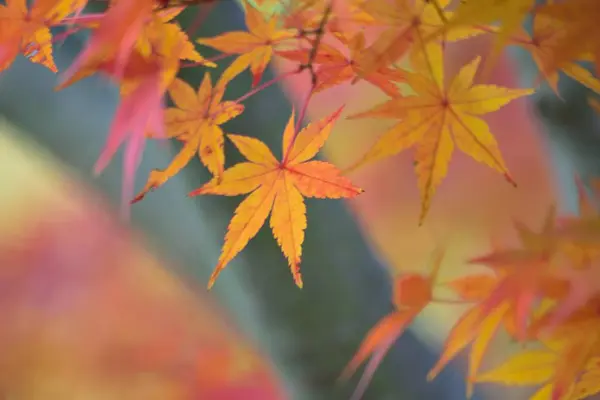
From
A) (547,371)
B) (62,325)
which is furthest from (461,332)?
(62,325)

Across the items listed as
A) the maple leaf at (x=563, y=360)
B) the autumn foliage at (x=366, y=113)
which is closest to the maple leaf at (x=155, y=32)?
the autumn foliage at (x=366, y=113)

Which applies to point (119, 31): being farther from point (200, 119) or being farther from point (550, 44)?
point (550, 44)

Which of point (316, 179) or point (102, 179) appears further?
point (102, 179)

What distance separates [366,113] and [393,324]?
0.21 meters

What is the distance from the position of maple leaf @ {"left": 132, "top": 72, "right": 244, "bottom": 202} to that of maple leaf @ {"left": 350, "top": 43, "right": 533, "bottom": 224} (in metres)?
0.14

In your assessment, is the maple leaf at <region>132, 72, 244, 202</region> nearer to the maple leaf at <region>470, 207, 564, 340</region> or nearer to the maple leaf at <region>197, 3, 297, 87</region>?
the maple leaf at <region>197, 3, 297, 87</region>

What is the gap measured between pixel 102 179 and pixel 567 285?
1.66ft

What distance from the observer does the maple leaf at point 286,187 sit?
0.40 m

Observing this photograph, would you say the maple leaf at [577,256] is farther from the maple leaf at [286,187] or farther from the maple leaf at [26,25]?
the maple leaf at [26,25]

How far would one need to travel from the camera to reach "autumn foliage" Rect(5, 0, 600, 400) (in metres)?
0.29

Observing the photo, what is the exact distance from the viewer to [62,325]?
0.71 meters

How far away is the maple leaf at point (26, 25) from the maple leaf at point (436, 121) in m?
0.24

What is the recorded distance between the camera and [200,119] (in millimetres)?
406

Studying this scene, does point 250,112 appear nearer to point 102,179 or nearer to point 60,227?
point 102,179
